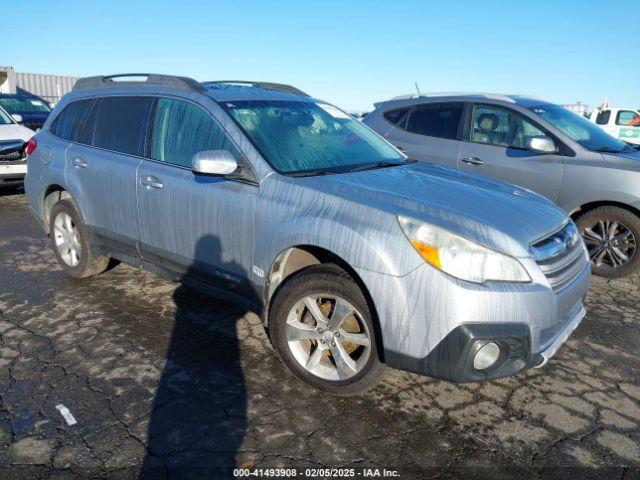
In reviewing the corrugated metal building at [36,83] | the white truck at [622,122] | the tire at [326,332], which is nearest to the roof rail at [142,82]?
the tire at [326,332]

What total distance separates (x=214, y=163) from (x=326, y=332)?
117 centimetres

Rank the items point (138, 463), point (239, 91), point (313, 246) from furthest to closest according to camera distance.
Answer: point (239, 91)
point (313, 246)
point (138, 463)

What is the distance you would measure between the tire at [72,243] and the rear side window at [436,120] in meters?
3.90

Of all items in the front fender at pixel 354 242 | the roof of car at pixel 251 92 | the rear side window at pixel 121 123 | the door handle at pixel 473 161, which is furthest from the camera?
the door handle at pixel 473 161

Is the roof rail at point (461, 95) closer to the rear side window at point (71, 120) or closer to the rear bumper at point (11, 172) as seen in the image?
the rear side window at point (71, 120)

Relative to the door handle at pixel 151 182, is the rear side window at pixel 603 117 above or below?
above

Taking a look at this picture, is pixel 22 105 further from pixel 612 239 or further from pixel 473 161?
pixel 612 239

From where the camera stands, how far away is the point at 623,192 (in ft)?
16.0

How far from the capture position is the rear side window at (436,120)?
6109 mm

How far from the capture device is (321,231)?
9.11ft

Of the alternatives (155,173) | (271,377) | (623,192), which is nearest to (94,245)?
(155,173)

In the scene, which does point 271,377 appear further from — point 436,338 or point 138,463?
point 436,338

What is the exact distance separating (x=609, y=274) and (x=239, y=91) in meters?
3.95

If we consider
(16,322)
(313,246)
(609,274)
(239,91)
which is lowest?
(16,322)
